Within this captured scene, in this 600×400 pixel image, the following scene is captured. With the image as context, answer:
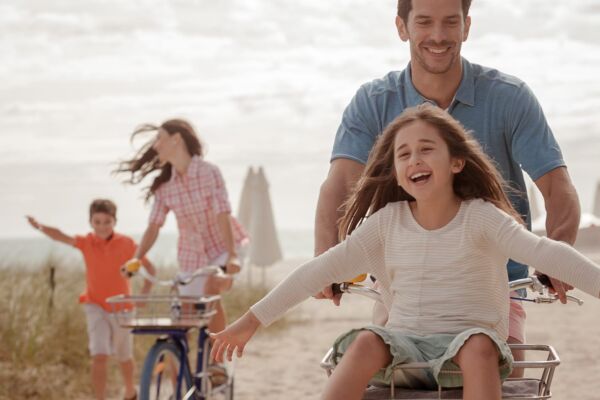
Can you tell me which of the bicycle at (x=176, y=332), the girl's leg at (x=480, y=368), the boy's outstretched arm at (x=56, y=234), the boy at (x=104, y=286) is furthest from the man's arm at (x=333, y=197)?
the boy's outstretched arm at (x=56, y=234)

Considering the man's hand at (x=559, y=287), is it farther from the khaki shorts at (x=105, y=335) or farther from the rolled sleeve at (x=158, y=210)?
the khaki shorts at (x=105, y=335)

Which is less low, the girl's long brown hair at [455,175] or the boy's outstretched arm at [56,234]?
the boy's outstretched arm at [56,234]

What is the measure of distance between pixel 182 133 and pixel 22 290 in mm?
4553

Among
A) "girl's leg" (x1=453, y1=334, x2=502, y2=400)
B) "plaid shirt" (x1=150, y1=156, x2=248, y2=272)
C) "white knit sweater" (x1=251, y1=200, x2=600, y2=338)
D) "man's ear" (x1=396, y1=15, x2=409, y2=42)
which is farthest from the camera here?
"plaid shirt" (x1=150, y1=156, x2=248, y2=272)

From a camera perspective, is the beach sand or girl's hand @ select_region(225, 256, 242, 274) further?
the beach sand

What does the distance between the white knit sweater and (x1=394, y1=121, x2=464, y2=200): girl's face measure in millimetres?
108

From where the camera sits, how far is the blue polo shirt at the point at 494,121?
403 cm

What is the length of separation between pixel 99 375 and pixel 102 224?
1.20m

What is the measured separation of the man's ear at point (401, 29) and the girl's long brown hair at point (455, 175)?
0.78 meters

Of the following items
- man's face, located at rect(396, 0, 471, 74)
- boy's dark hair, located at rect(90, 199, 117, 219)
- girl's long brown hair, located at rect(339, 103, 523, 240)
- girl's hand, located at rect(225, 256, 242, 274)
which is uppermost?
boy's dark hair, located at rect(90, 199, 117, 219)

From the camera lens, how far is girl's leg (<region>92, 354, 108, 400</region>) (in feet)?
28.2

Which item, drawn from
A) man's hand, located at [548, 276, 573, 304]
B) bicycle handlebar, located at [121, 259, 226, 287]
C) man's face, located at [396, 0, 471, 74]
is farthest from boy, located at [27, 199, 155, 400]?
man's hand, located at [548, 276, 573, 304]

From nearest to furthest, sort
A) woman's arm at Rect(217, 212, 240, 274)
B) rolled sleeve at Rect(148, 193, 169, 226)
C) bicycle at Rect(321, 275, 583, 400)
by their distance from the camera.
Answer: bicycle at Rect(321, 275, 583, 400), woman's arm at Rect(217, 212, 240, 274), rolled sleeve at Rect(148, 193, 169, 226)

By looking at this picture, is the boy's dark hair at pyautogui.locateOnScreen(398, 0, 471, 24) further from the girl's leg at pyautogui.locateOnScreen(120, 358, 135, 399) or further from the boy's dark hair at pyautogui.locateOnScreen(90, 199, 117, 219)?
the boy's dark hair at pyautogui.locateOnScreen(90, 199, 117, 219)
